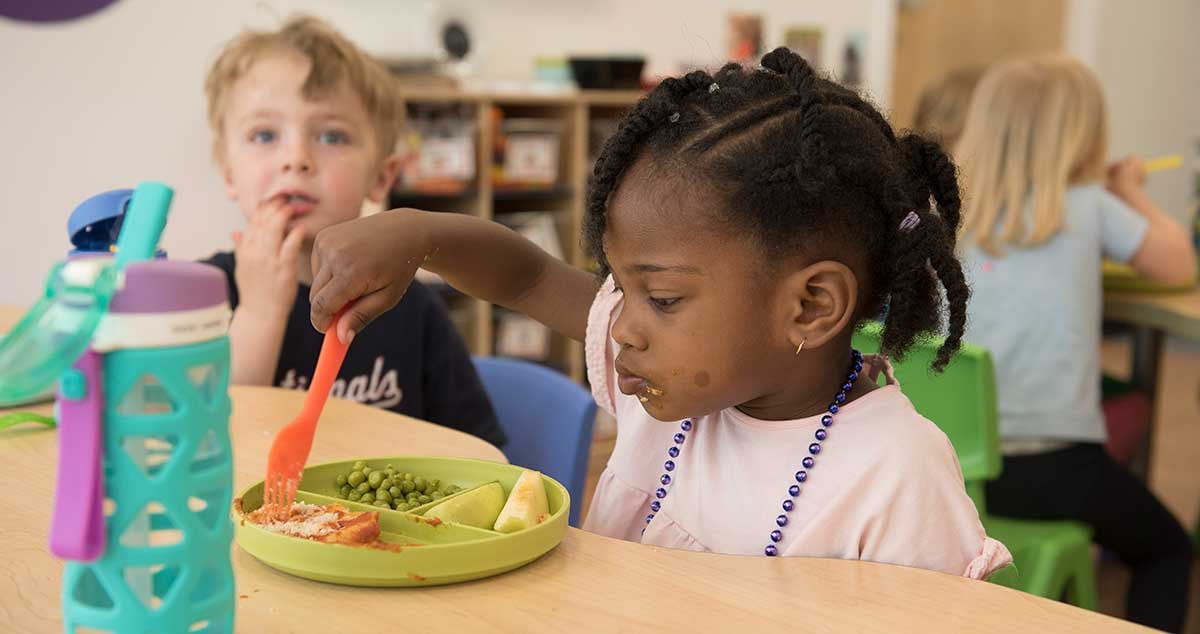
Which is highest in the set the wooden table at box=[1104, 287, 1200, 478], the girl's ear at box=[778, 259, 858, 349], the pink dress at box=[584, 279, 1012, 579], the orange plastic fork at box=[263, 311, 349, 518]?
the girl's ear at box=[778, 259, 858, 349]

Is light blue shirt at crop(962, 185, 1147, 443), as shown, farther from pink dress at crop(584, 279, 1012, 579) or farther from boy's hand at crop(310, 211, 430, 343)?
boy's hand at crop(310, 211, 430, 343)

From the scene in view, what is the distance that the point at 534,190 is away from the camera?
144 inches

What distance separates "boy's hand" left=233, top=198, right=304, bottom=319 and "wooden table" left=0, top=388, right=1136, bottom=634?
0.72 m

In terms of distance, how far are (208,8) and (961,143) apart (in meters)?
2.15

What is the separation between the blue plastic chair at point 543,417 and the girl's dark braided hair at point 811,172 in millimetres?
581

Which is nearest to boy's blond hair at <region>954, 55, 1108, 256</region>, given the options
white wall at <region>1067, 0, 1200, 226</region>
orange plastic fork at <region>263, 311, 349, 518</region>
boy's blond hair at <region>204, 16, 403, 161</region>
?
boy's blond hair at <region>204, 16, 403, 161</region>

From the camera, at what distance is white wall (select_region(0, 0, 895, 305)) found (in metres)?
3.03

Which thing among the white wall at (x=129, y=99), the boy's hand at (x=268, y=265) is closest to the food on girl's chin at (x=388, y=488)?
the boy's hand at (x=268, y=265)

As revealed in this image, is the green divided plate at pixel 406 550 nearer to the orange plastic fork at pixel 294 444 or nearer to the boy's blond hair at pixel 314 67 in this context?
the orange plastic fork at pixel 294 444

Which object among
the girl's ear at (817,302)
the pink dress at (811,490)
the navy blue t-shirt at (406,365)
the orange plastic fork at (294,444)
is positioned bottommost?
the navy blue t-shirt at (406,365)

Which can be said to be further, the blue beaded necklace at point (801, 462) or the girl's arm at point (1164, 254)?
the girl's arm at point (1164, 254)

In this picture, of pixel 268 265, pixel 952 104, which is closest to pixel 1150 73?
pixel 952 104

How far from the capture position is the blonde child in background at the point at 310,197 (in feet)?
5.32

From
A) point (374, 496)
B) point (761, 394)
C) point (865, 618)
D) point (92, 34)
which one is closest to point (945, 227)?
point (761, 394)
